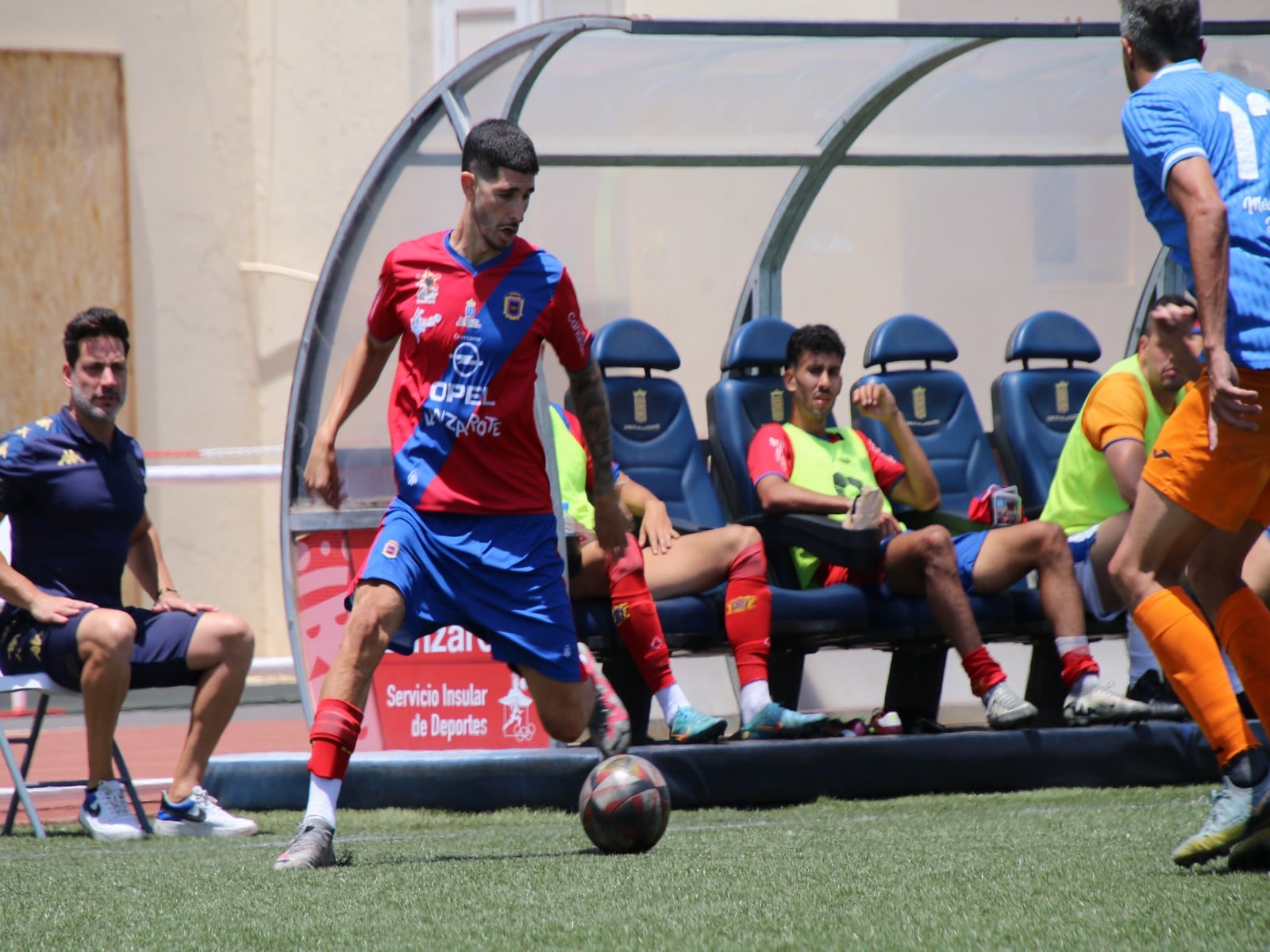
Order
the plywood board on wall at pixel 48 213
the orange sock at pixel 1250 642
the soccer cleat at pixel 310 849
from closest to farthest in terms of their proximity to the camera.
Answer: the orange sock at pixel 1250 642, the soccer cleat at pixel 310 849, the plywood board on wall at pixel 48 213

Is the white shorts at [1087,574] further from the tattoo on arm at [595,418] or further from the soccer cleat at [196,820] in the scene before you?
the soccer cleat at [196,820]

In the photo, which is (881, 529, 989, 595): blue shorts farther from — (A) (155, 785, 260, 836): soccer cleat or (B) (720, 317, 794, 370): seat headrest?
(A) (155, 785, 260, 836): soccer cleat

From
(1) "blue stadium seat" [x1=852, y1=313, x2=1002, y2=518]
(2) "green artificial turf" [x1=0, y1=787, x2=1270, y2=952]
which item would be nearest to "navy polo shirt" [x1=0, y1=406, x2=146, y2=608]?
(2) "green artificial turf" [x1=0, y1=787, x2=1270, y2=952]

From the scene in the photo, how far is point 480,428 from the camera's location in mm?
4387

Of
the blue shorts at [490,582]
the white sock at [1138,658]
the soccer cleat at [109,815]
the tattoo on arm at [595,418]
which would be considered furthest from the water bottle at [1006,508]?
the soccer cleat at [109,815]

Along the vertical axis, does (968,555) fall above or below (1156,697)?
above

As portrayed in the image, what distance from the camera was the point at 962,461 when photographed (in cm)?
743

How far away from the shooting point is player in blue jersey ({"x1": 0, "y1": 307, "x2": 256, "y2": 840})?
536 centimetres

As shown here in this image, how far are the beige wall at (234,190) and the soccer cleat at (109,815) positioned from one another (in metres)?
7.14

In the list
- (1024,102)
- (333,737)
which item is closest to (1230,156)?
(333,737)

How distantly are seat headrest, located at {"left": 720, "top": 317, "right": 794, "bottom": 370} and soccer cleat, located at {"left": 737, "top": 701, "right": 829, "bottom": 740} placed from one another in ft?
6.10

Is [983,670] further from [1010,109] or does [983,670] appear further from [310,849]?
[1010,109]

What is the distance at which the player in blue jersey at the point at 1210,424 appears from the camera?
11.3ft

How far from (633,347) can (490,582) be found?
2742mm
